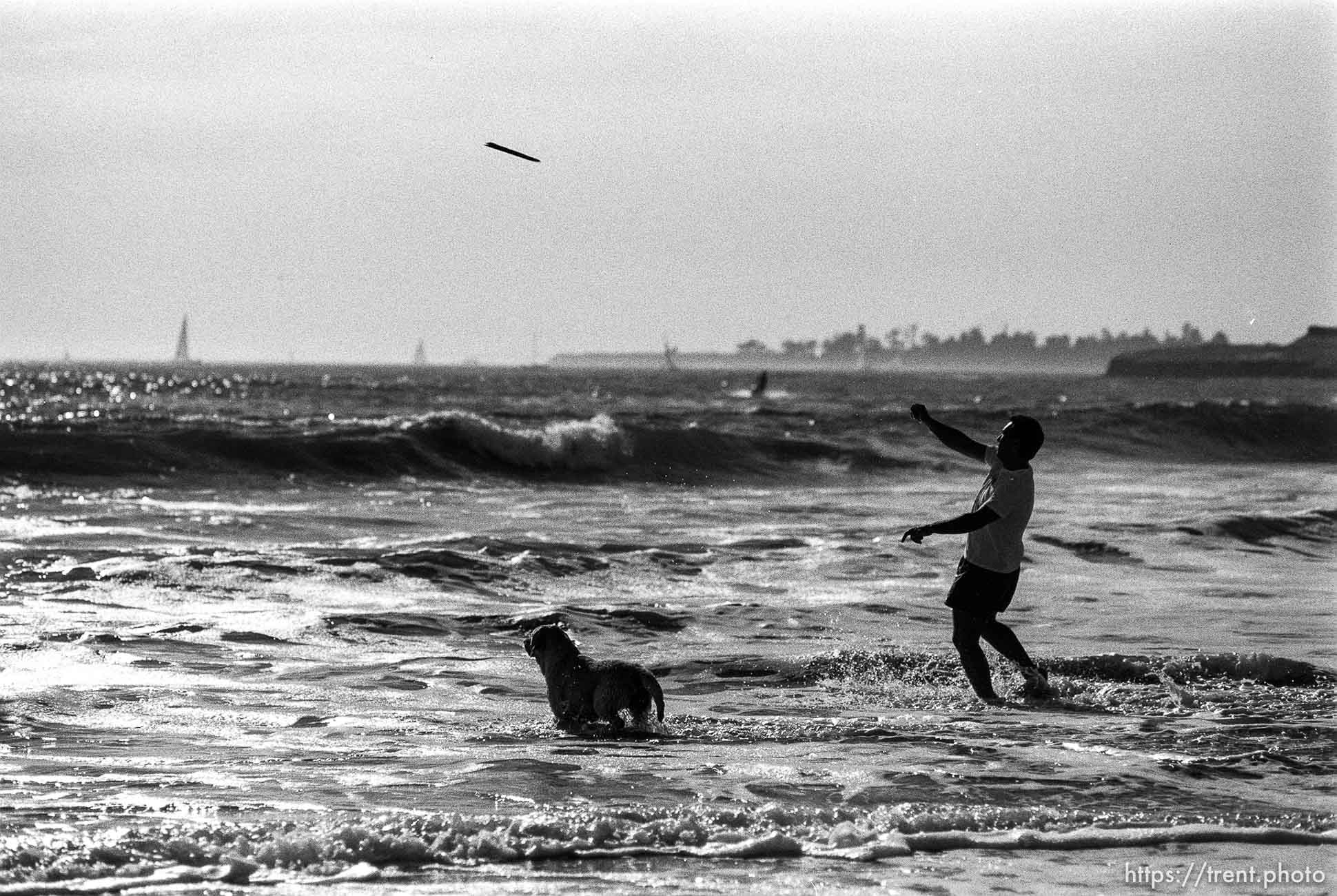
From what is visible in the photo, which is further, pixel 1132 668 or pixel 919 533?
pixel 1132 668

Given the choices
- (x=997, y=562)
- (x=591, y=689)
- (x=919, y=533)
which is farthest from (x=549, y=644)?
(x=997, y=562)

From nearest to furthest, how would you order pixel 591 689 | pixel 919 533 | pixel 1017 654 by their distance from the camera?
1. pixel 591 689
2. pixel 919 533
3. pixel 1017 654

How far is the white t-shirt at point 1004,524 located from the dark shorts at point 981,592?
0.04 meters

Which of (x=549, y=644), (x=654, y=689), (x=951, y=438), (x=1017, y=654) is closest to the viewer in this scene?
(x=654, y=689)

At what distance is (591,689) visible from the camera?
7562 mm

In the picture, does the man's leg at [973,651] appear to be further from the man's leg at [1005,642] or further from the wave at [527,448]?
the wave at [527,448]

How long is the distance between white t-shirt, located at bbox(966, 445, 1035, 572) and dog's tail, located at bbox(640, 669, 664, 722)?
6.81 feet

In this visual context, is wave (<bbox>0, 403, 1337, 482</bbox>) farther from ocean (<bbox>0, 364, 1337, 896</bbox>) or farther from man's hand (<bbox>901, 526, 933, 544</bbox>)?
man's hand (<bbox>901, 526, 933, 544</bbox>)

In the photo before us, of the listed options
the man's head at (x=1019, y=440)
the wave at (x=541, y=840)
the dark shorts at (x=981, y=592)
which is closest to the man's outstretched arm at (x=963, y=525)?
the dark shorts at (x=981, y=592)

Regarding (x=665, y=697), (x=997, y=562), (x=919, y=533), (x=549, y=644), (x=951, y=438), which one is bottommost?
(x=665, y=697)

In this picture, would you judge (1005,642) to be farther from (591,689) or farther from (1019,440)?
(591,689)

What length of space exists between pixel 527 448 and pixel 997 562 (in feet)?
64.2

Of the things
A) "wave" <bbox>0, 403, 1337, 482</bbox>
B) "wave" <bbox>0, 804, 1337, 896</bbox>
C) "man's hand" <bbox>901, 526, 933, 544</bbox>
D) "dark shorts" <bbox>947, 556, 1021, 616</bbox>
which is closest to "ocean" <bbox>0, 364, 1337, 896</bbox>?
"wave" <bbox>0, 804, 1337, 896</bbox>

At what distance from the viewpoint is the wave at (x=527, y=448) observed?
78.9 ft
